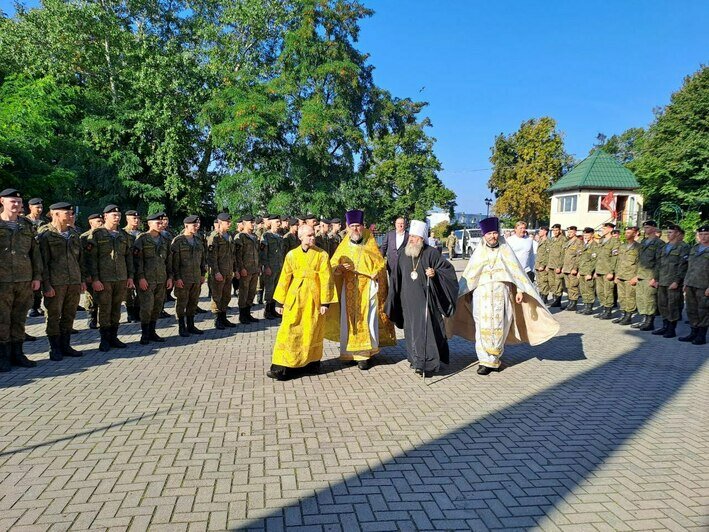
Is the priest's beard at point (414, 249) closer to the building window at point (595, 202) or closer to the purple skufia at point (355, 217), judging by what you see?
the purple skufia at point (355, 217)

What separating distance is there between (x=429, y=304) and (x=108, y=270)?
4.77 meters

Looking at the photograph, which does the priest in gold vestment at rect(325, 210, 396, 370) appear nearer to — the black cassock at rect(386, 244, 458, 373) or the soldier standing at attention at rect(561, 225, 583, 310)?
the black cassock at rect(386, 244, 458, 373)

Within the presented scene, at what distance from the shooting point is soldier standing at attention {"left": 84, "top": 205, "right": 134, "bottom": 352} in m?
7.39

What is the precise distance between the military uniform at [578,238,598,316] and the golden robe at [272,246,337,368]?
8043mm

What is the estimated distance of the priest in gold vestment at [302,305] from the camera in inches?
243

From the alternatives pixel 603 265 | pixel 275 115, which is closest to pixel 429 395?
pixel 603 265

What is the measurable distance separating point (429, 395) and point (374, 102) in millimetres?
23934

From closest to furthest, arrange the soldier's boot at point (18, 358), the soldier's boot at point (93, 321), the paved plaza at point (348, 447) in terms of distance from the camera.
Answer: the paved plaza at point (348, 447), the soldier's boot at point (18, 358), the soldier's boot at point (93, 321)

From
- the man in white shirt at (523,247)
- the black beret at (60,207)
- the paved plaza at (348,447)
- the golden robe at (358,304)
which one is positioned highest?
the black beret at (60,207)

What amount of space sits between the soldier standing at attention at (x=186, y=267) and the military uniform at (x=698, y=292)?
28.5 feet

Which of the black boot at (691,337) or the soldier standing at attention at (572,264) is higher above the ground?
the soldier standing at attention at (572,264)

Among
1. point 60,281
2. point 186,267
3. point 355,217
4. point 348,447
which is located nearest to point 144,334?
point 186,267

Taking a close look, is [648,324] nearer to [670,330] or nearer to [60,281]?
[670,330]

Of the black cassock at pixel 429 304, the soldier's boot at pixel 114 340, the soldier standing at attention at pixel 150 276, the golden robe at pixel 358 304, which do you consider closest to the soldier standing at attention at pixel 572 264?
the black cassock at pixel 429 304
